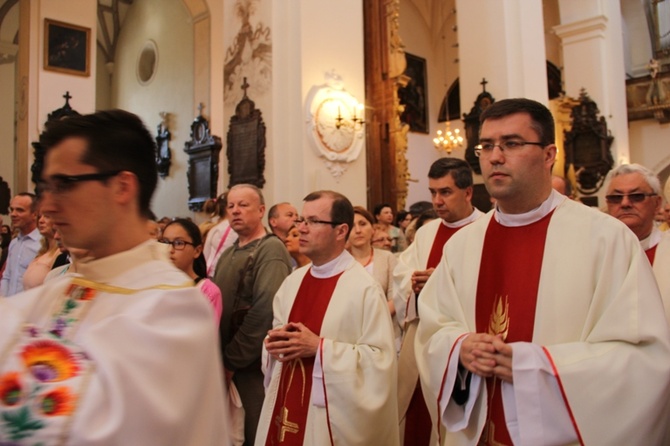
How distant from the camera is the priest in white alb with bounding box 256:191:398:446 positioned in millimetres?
2973

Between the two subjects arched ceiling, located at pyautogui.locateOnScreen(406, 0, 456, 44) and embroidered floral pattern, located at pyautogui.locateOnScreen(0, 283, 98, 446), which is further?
arched ceiling, located at pyautogui.locateOnScreen(406, 0, 456, 44)

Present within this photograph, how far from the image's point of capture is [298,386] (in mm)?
3158

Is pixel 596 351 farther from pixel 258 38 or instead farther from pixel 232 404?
pixel 258 38

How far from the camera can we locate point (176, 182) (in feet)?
49.9

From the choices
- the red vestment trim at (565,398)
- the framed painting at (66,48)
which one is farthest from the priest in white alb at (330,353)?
the framed painting at (66,48)

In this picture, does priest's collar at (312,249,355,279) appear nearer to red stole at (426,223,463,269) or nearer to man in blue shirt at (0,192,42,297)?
red stole at (426,223,463,269)

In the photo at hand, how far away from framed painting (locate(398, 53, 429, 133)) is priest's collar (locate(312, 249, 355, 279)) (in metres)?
16.0

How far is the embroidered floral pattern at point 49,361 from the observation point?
120 cm

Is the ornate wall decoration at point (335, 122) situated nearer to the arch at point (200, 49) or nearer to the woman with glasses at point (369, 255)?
the woman with glasses at point (369, 255)

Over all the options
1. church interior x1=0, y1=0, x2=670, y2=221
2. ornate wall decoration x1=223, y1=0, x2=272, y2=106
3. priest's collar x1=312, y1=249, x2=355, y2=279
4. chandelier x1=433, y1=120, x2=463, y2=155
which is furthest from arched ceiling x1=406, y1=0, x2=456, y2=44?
priest's collar x1=312, y1=249, x2=355, y2=279

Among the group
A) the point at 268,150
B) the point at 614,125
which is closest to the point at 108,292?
the point at 268,150

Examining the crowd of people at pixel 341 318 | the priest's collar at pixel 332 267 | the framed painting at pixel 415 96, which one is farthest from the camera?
the framed painting at pixel 415 96

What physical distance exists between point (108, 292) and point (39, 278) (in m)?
2.78

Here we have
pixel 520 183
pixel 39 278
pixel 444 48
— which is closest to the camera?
pixel 520 183
